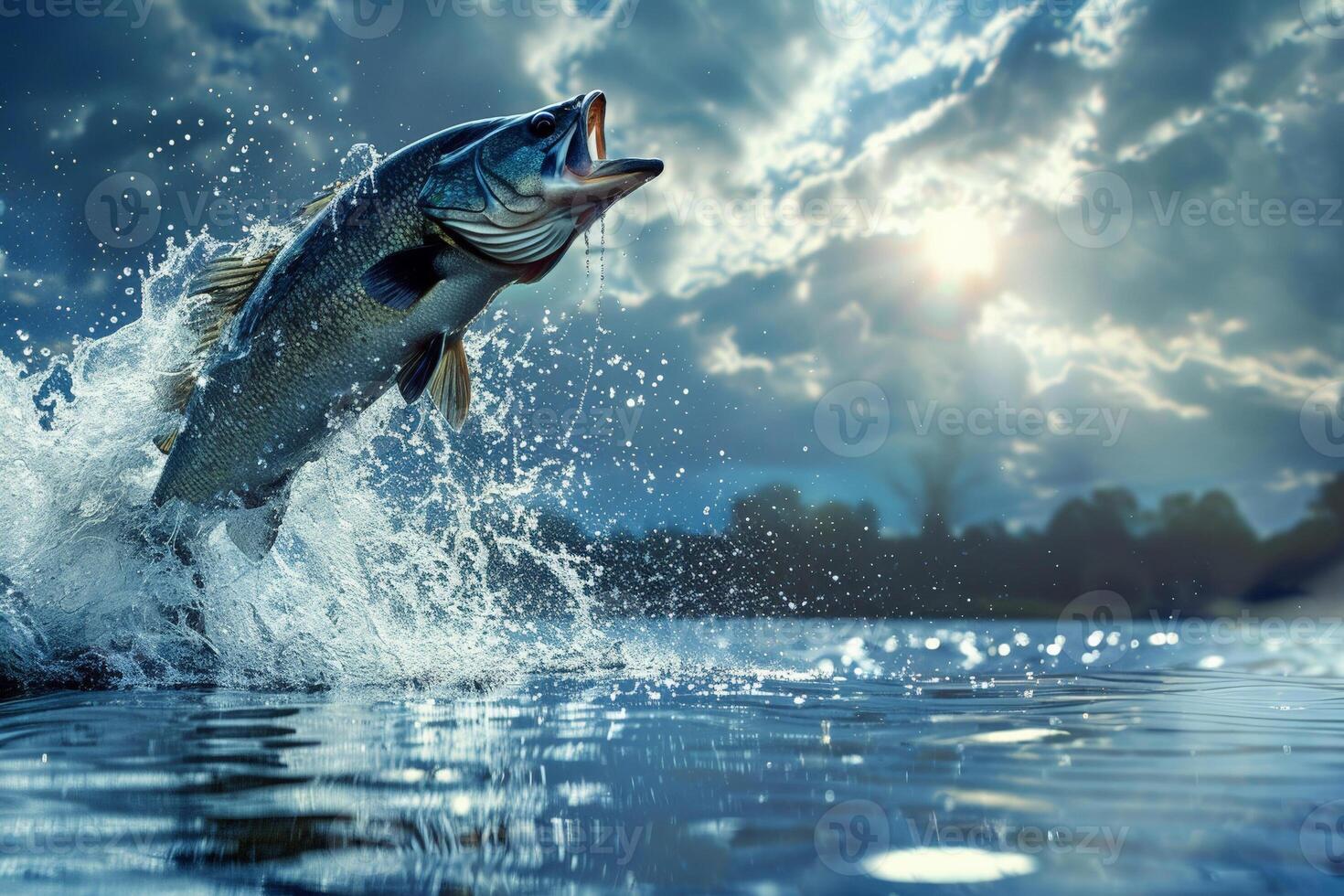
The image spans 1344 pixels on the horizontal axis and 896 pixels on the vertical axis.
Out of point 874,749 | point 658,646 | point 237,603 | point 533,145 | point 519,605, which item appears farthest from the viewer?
point 658,646

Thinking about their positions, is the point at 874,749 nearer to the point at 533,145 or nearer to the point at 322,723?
the point at 322,723

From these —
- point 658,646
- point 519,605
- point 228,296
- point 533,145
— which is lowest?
point 658,646

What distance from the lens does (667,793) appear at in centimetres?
249

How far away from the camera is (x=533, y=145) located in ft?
16.5

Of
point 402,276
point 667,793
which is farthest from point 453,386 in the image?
point 667,793

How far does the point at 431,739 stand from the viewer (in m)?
3.40

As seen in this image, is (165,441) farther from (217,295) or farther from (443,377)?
(443,377)

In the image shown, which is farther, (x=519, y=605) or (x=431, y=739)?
(x=519, y=605)

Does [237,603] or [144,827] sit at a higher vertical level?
[237,603]

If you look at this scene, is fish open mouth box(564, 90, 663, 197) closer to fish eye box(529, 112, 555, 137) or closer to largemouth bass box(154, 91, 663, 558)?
largemouth bass box(154, 91, 663, 558)

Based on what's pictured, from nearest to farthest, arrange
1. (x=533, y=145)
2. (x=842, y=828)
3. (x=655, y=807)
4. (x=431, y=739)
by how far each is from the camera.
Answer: (x=842, y=828)
(x=655, y=807)
(x=431, y=739)
(x=533, y=145)

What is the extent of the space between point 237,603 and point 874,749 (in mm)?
5073

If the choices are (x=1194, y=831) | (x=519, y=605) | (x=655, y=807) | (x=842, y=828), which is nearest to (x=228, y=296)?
(x=519, y=605)

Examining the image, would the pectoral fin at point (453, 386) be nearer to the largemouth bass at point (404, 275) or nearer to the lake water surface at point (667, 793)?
the largemouth bass at point (404, 275)
